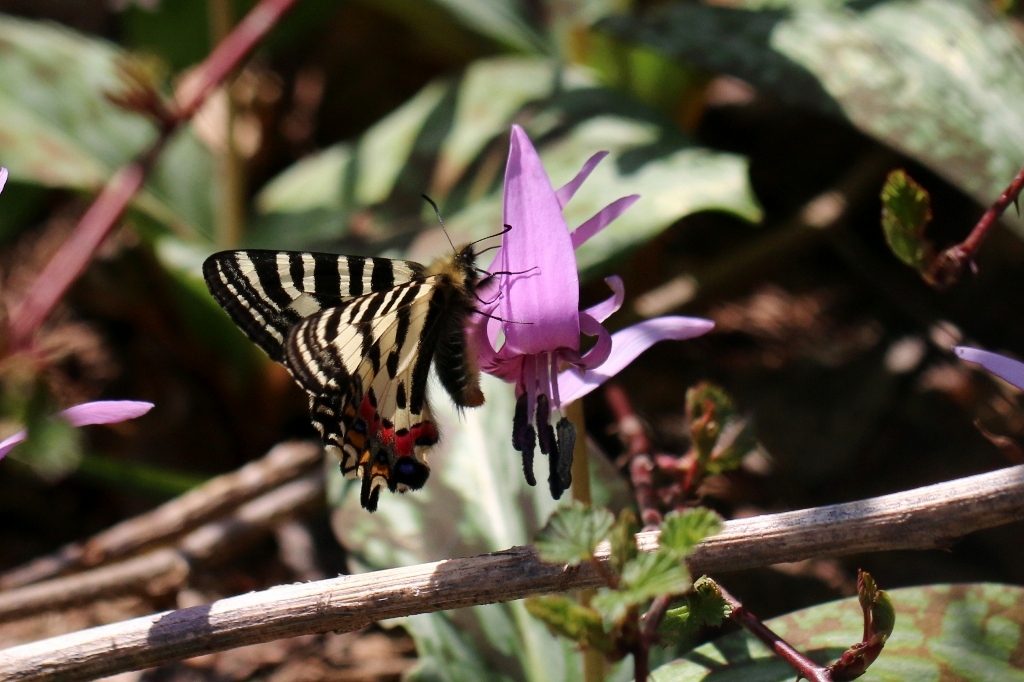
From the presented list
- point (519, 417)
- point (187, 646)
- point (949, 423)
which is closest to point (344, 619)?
point (187, 646)

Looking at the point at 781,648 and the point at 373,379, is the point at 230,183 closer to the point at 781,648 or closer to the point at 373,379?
the point at 373,379

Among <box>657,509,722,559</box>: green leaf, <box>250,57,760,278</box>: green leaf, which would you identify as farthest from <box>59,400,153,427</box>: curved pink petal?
<box>250,57,760,278</box>: green leaf

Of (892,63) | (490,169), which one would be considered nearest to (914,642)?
(892,63)

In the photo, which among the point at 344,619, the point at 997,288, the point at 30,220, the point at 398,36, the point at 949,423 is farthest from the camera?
the point at 398,36

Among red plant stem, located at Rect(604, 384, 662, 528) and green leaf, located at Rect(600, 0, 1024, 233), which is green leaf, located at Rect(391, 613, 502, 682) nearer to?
red plant stem, located at Rect(604, 384, 662, 528)

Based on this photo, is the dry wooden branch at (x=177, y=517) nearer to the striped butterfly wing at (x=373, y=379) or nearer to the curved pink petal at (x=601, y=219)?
the striped butterfly wing at (x=373, y=379)

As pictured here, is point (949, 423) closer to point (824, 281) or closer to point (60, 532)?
point (824, 281)
